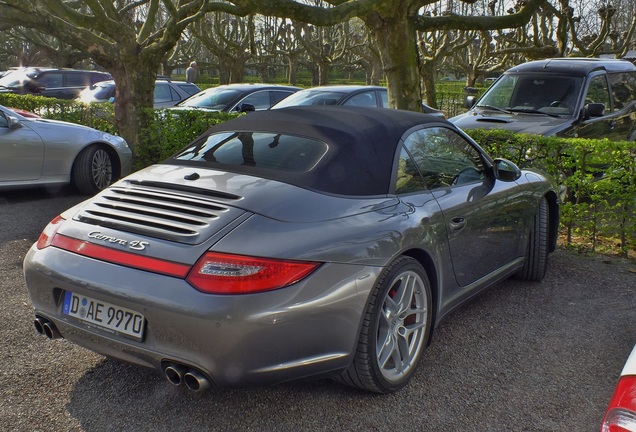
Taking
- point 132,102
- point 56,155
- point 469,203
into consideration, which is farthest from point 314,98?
point 469,203

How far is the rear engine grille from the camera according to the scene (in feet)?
10.6

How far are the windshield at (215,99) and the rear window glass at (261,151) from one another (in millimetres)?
8606

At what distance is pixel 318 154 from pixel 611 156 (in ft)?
13.1

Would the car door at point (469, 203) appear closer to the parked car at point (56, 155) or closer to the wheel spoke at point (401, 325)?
the wheel spoke at point (401, 325)

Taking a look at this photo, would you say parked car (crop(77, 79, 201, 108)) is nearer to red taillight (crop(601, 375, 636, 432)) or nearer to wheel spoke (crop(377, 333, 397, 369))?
wheel spoke (crop(377, 333, 397, 369))

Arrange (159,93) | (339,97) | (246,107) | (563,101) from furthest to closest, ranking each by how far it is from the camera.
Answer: (159,93) → (246,107) → (339,97) → (563,101)

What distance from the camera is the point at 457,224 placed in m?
4.25

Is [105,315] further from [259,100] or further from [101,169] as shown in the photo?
[259,100]

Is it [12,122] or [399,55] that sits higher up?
[399,55]

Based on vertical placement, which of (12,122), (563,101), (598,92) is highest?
(598,92)

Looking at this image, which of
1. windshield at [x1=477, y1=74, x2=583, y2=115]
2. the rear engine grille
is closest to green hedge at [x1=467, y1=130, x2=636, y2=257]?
windshield at [x1=477, y1=74, x2=583, y2=115]

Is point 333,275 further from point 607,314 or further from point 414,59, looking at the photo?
point 414,59

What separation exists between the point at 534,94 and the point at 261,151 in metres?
6.64

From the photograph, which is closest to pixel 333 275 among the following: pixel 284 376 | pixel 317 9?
pixel 284 376
